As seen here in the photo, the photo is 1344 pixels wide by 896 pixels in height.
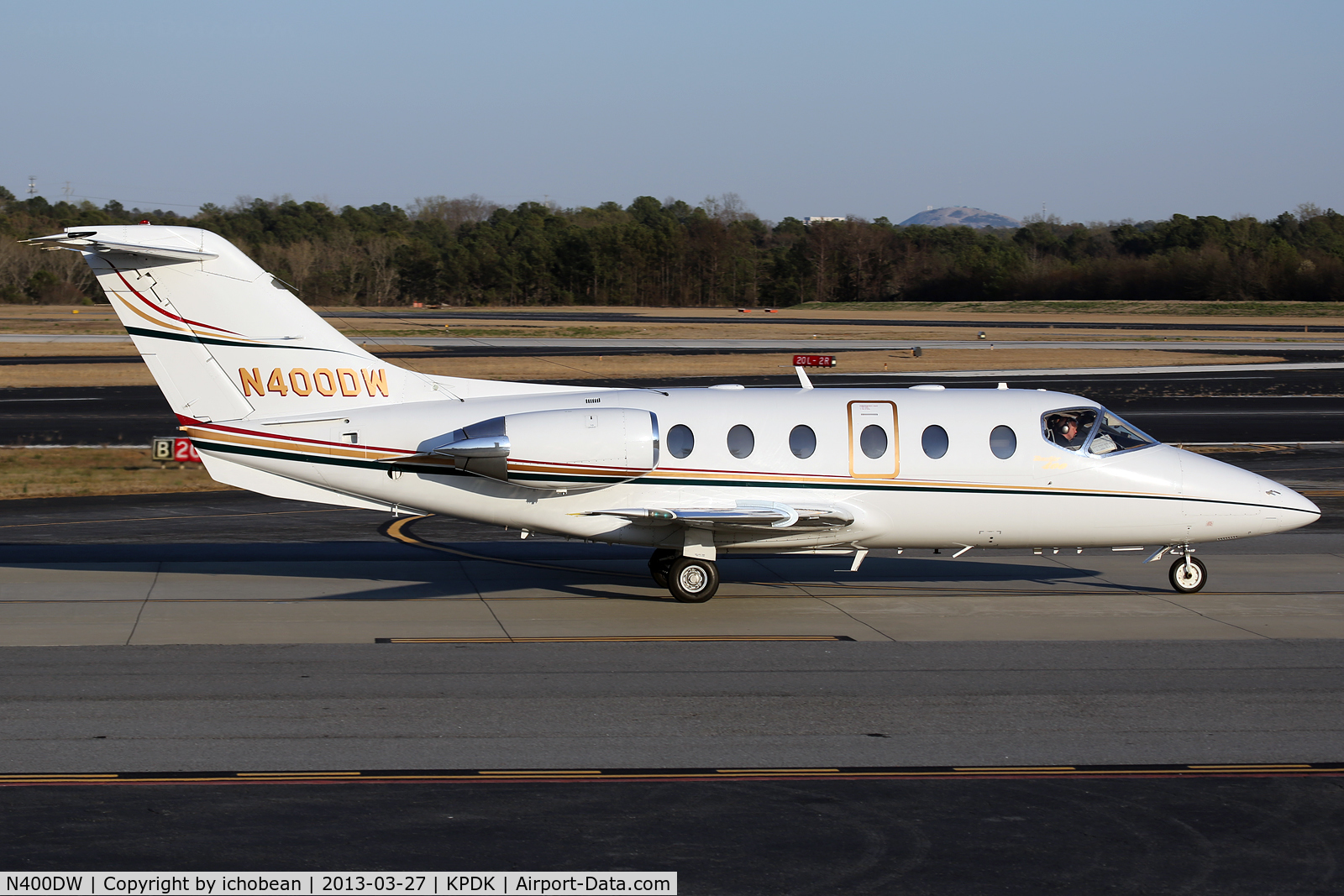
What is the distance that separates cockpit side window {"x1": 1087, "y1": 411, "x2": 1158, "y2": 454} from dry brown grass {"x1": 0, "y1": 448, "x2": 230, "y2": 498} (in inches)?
688

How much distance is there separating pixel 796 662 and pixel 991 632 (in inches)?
120

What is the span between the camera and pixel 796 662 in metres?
14.1

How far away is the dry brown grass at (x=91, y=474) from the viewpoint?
2680 cm

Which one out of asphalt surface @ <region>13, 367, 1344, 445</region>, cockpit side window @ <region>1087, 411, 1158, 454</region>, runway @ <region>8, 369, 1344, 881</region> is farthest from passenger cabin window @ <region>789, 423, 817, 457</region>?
asphalt surface @ <region>13, 367, 1344, 445</region>

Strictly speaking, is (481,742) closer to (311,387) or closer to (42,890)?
(42,890)

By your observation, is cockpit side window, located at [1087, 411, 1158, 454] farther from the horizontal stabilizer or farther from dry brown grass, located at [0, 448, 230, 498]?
dry brown grass, located at [0, 448, 230, 498]

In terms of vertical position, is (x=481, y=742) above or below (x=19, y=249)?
below

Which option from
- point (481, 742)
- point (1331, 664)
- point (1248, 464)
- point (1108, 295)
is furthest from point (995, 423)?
point (1108, 295)

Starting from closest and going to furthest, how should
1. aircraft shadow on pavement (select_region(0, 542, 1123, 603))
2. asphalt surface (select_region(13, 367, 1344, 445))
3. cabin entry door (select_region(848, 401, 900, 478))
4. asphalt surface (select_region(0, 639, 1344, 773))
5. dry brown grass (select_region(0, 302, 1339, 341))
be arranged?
asphalt surface (select_region(0, 639, 1344, 773)) < cabin entry door (select_region(848, 401, 900, 478)) < aircraft shadow on pavement (select_region(0, 542, 1123, 603)) < asphalt surface (select_region(13, 367, 1344, 445)) < dry brown grass (select_region(0, 302, 1339, 341))

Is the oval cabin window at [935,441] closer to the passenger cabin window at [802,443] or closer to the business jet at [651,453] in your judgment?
the business jet at [651,453]

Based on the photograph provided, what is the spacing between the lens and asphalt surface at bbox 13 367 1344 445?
35406 millimetres

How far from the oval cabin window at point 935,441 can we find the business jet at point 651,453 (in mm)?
24
